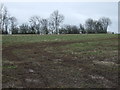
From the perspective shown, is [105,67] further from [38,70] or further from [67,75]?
[38,70]

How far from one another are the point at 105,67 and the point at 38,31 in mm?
80776

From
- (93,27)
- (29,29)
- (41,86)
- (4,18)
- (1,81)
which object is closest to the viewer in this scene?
(41,86)

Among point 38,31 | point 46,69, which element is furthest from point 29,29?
point 46,69

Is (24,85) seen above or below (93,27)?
below

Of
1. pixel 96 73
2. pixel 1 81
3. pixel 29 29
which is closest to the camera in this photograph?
pixel 1 81

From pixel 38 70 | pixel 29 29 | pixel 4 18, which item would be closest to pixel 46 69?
pixel 38 70

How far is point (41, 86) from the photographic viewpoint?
8.14 meters

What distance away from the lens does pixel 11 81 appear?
8727 mm

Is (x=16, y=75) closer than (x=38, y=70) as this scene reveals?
Yes

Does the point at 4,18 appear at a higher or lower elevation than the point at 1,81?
higher

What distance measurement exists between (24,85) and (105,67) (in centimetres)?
580

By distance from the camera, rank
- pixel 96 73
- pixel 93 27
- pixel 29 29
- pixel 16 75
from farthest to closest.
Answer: pixel 93 27, pixel 29 29, pixel 96 73, pixel 16 75

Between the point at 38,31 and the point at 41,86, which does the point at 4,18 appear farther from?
the point at 41,86

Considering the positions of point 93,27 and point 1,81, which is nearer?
point 1,81
